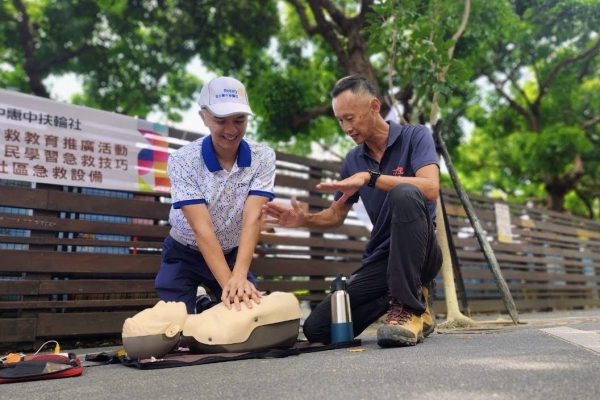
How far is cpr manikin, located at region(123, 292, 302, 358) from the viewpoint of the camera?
2.58 meters

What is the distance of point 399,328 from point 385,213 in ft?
2.40

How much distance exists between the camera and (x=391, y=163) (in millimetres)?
3316

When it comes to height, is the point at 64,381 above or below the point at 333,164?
below

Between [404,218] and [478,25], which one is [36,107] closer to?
[404,218]

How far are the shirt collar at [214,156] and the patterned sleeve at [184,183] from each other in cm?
7

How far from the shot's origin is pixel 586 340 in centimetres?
266

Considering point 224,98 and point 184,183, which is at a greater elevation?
point 224,98

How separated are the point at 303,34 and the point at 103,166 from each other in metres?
9.47

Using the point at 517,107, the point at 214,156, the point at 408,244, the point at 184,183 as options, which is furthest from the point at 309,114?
the point at 517,107

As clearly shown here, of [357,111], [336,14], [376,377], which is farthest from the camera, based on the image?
[336,14]

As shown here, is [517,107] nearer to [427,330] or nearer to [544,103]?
[544,103]

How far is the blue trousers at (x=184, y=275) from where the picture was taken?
10.6 ft

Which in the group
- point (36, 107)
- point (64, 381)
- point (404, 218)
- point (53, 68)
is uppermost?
point (53, 68)

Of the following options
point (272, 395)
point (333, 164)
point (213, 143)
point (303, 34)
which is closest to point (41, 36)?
point (303, 34)
